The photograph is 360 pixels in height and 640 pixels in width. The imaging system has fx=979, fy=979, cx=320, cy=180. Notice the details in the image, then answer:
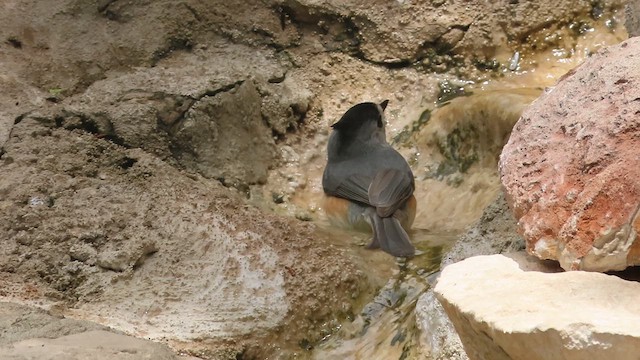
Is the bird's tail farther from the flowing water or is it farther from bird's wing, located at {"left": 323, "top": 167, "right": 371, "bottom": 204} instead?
bird's wing, located at {"left": 323, "top": 167, "right": 371, "bottom": 204}

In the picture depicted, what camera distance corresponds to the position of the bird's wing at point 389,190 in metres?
7.35

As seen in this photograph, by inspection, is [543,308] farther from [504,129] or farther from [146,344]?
[504,129]

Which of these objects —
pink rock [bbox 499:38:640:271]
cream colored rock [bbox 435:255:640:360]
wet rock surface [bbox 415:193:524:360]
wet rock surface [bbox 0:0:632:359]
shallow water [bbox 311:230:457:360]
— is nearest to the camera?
cream colored rock [bbox 435:255:640:360]

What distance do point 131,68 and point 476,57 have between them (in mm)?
2868

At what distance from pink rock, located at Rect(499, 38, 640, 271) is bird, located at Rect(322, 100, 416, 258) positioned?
3.31m

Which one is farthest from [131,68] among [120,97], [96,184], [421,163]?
[421,163]

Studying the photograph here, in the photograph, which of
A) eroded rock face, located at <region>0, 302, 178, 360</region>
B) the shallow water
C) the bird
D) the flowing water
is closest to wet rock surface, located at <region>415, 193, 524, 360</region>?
the shallow water

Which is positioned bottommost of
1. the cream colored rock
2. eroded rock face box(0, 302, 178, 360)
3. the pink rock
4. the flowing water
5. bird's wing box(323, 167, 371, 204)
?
bird's wing box(323, 167, 371, 204)

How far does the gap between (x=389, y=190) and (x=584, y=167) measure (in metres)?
4.03

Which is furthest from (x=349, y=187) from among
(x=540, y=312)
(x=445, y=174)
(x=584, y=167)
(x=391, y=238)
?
(x=540, y=312)

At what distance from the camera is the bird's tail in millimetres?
6660

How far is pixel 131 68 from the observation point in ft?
25.1

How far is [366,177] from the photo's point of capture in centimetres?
793

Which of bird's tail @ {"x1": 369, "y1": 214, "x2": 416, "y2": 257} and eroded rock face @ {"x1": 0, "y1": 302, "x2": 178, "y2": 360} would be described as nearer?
eroded rock face @ {"x1": 0, "y1": 302, "x2": 178, "y2": 360}
